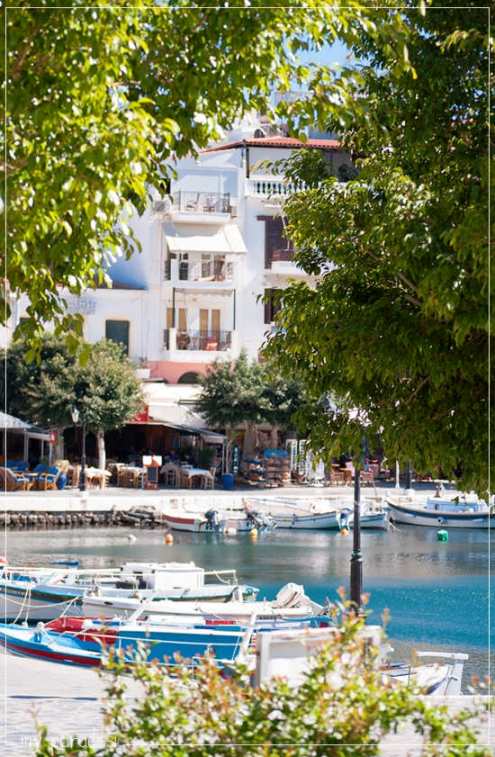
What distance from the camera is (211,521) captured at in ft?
132

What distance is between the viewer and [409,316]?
929cm

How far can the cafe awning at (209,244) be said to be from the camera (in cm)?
5247

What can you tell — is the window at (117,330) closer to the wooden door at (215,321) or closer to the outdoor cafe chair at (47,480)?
the wooden door at (215,321)

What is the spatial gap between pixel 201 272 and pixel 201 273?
6 cm

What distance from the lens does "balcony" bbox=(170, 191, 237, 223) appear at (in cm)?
5362

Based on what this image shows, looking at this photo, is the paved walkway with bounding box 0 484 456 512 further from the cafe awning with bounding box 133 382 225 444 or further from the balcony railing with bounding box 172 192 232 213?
the balcony railing with bounding box 172 192 232 213

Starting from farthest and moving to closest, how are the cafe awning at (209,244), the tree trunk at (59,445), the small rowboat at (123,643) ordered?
the cafe awning at (209,244), the tree trunk at (59,445), the small rowboat at (123,643)

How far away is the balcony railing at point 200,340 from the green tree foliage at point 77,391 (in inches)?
220

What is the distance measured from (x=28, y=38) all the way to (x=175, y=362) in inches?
1827

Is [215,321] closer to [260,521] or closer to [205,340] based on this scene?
[205,340]

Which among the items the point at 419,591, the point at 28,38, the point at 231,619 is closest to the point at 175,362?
the point at 419,591

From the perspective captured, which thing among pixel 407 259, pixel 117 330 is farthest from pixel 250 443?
pixel 407 259

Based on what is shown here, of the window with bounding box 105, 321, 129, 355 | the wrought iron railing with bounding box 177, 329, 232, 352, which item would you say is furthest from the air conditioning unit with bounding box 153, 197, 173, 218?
the wrought iron railing with bounding box 177, 329, 232, 352

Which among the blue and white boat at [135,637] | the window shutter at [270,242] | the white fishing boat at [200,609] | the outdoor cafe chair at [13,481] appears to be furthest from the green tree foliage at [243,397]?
the blue and white boat at [135,637]
